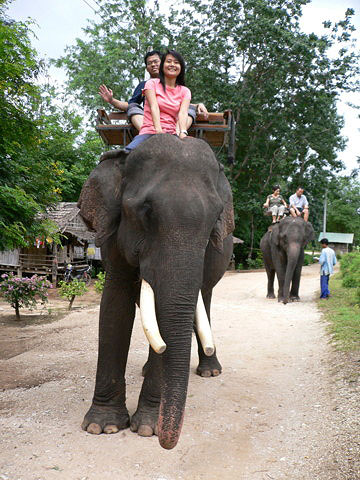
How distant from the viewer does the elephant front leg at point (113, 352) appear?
4.18m

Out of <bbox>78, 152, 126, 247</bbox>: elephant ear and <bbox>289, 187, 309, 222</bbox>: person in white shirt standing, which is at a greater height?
<bbox>289, 187, 309, 222</bbox>: person in white shirt standing

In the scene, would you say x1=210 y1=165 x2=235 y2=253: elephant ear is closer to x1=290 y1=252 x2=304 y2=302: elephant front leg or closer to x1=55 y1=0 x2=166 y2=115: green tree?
x1=290 y1=252 x2=304 y2=302: elephant front leg

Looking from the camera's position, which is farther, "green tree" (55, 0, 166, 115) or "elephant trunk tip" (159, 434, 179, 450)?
"green tree" (55, 0, 166, 115)

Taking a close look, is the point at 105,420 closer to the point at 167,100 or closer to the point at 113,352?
the point at 113,352

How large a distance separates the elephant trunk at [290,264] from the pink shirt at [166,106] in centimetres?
898

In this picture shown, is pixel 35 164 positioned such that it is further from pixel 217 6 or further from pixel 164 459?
pixel 217 6

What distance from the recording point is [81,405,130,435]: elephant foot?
407 centimetres

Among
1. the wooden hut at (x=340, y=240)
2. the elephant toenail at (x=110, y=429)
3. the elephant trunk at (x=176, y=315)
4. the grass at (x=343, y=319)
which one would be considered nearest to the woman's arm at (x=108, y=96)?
the elephant trunk at (x=176, y=315)

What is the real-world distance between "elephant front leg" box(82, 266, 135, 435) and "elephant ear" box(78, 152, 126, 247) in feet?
1.68

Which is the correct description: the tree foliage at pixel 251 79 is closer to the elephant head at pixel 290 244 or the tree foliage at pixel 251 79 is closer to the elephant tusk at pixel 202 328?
the elephant head at pixel 290 244

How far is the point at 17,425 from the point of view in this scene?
4.18 metres

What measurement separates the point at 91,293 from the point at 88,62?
1848cm

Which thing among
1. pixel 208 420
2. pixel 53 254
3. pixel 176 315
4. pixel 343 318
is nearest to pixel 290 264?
pixel 343 318

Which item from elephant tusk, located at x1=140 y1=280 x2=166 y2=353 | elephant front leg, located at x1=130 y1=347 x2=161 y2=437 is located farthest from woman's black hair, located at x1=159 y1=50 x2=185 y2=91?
elephant front leg, located at x1=130 y1=347 x2=161 y2=437
